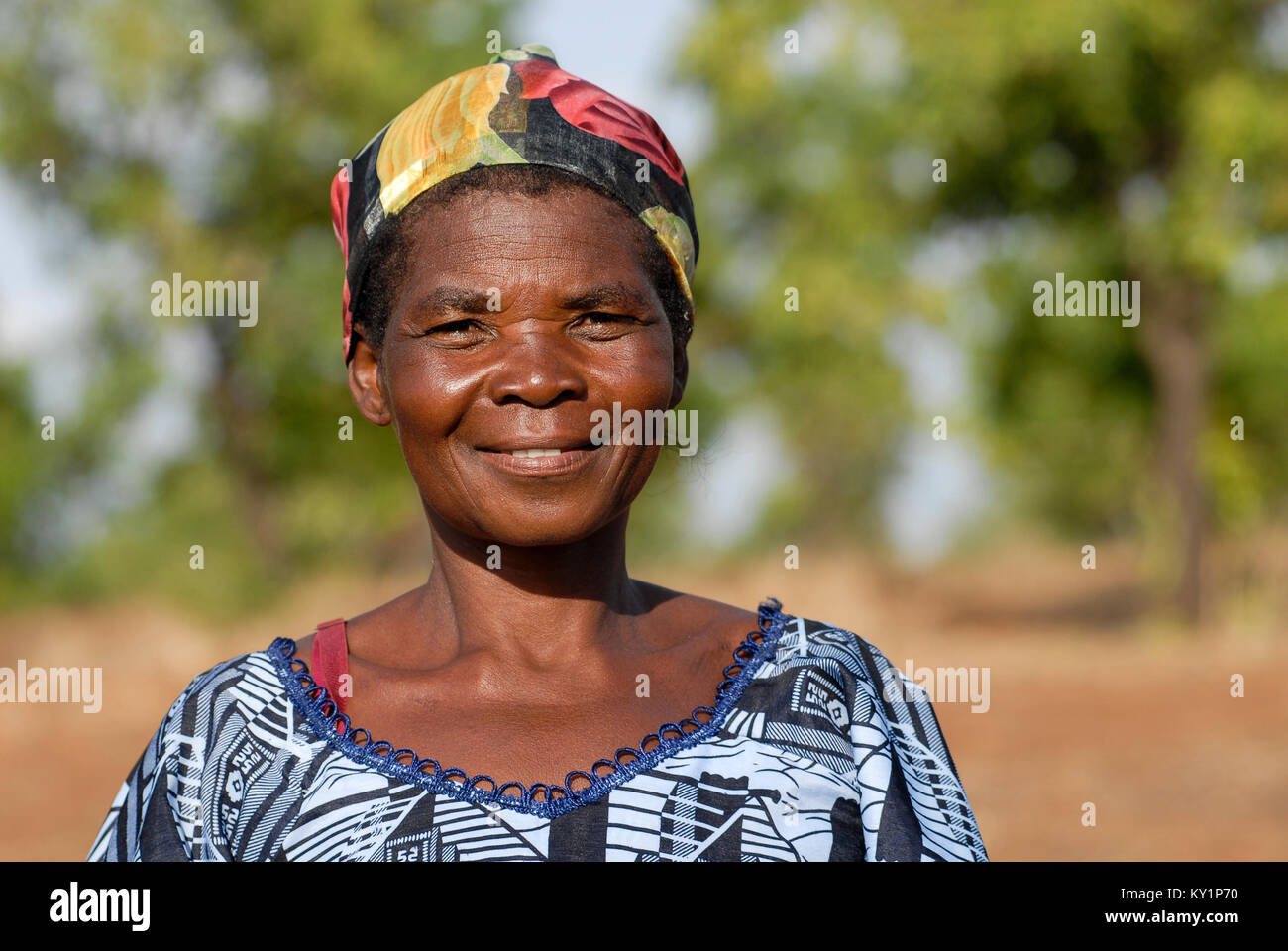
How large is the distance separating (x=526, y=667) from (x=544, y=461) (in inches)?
13.5

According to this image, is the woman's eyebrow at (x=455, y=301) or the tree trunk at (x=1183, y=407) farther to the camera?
the tree trunk at (x=1183, y=407)

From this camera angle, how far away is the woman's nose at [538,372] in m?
1.84

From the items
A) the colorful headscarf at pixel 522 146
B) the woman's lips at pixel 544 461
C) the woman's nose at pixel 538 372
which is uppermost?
the colorful headscarf at pixel 522 146

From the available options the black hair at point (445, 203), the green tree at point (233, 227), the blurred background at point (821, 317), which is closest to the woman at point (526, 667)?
the black hair at point (445, 203)

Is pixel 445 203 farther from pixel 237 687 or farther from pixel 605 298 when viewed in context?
pixel 237 687

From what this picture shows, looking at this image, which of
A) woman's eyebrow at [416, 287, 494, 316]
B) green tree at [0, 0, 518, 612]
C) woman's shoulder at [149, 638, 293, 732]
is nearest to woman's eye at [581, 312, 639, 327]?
woman's eyebrow at [416, 287, 494, 316]

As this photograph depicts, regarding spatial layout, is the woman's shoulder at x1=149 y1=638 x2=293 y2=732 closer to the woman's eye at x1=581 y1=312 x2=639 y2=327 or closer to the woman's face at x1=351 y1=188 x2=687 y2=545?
the woman's face at x1=351 y1=188 x2=687 y2=545

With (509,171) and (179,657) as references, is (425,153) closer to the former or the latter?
(509,171)

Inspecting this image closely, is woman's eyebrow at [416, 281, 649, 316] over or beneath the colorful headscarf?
beneath

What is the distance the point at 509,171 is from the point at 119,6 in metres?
13.4

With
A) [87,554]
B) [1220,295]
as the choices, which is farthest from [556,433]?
[87,554]

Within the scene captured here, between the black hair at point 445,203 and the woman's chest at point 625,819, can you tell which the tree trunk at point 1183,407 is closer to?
the black hair at point 445,203

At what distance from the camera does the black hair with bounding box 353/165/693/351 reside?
1900mm

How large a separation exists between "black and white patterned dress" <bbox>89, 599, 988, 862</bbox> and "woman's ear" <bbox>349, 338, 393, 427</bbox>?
37cm
